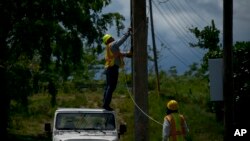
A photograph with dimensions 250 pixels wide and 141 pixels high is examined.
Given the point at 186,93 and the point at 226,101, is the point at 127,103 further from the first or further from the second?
the point at 226,101

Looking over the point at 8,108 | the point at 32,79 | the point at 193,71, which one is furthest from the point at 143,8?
the point at 193,71

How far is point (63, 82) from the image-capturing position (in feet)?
100

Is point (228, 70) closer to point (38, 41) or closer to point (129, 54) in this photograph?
point (129, 54)

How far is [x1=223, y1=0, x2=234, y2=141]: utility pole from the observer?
1451 centimetres

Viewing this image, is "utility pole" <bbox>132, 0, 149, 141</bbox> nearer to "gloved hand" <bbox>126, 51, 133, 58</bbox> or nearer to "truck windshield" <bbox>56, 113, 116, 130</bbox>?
"gloved hand" <bbox>126, 51, 133, 58</bbox>

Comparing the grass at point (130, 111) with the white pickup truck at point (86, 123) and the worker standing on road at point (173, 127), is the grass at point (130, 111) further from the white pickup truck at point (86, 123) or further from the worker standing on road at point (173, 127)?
the worker standing on road at point (173, 127)

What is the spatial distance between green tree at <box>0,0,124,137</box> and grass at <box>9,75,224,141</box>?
87.0 inches

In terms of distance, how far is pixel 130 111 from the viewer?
33.5 metres

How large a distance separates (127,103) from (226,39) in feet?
67.4

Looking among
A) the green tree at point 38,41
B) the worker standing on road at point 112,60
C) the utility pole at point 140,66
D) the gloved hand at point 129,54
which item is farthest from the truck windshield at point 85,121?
the green tree at point 38,41

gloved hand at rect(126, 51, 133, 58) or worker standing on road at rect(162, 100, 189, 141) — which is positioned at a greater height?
gloved hand at rect(126, 51, 133, 58)

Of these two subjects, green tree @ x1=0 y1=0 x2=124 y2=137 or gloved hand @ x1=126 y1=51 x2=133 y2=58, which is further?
green tree @ x1=0 y1=0 x2=124 y2=137

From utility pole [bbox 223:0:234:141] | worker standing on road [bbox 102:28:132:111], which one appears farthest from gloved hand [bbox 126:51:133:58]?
utility pole [bbox 223:0:234:141]

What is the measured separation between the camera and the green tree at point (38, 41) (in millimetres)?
27219
